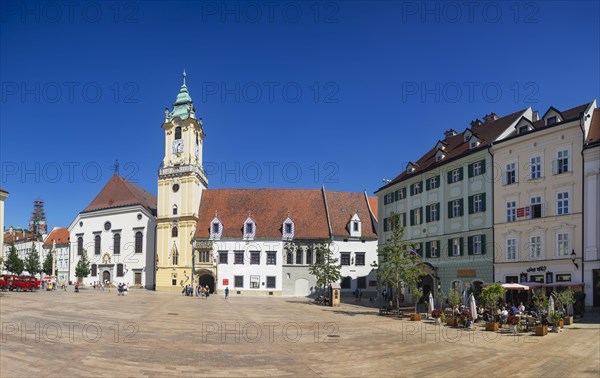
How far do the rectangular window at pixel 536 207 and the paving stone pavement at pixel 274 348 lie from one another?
7828mm

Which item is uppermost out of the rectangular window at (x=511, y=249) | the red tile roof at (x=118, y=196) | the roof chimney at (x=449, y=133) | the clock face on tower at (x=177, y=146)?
the clock face on tower at (x=177, y=146)

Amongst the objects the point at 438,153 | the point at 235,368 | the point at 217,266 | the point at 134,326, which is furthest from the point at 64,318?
the point at 217,266

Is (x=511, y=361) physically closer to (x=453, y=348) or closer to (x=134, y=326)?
(x=453, y=348)

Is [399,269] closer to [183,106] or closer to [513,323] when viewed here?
[513,323]

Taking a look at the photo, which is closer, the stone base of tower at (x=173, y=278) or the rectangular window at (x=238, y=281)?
the rectangular window at (x=238, y=281)

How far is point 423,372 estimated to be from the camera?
54.5ft

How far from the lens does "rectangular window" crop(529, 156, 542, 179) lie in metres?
35.6

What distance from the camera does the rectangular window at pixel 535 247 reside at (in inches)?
1380

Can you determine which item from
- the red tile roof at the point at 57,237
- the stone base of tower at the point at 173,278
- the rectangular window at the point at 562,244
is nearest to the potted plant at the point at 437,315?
the rectangular window at the point at 562,244

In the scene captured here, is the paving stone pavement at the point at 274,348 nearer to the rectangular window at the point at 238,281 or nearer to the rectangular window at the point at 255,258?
the rectangular window at the point at 238,281

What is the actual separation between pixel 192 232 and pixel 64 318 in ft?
128

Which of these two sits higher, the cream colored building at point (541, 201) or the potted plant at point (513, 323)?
the cream colored building at point (541, 201)

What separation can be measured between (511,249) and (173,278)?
44.8 meters

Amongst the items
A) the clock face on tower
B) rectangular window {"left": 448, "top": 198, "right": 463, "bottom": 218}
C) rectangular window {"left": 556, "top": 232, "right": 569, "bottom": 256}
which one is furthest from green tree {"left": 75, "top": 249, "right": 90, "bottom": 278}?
rectangular window {"left": 556, "top": 232, "right": 569, "bottom": 256}
